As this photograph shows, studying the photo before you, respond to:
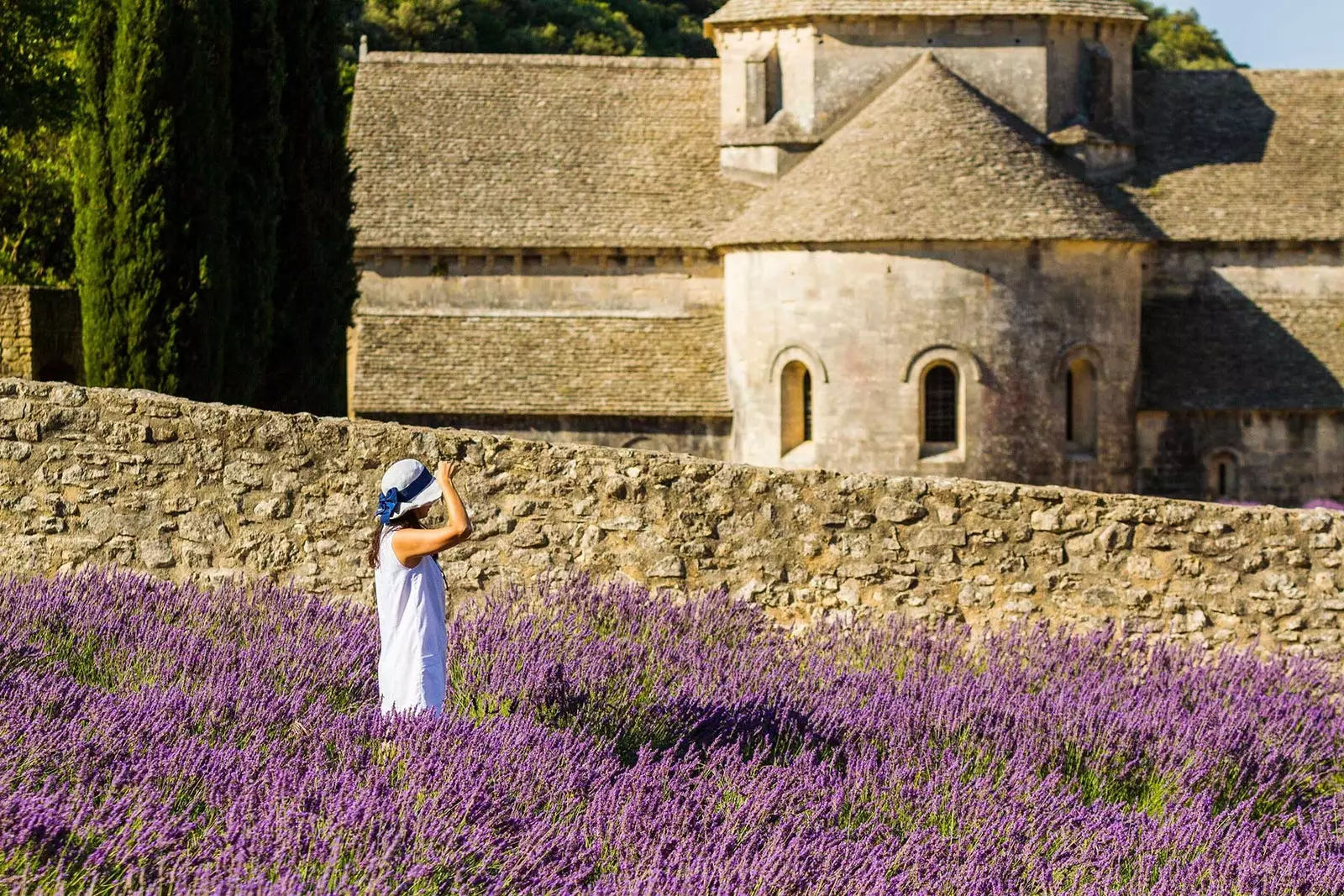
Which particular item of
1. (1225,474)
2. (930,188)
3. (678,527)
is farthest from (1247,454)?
(678,527)

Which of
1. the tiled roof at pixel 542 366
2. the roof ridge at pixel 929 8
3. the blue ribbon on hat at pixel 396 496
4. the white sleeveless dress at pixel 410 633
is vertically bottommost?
the white sleeveless dress at pixel 410 633

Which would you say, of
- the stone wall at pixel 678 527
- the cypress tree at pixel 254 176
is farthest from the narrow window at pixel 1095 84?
the stone wall at pixel 678 527

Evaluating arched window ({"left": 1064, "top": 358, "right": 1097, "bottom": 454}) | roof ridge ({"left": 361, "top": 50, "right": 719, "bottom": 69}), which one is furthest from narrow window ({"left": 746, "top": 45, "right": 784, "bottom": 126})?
arched window ({"left": 1064, "top": 358, "right": 1097, "bottom": 454})

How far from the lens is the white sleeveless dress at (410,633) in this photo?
23.4 feet

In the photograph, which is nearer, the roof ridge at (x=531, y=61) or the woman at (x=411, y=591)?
the woman at (x=411, y=591)

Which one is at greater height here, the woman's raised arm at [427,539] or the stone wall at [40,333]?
the stone wall at [40,333]

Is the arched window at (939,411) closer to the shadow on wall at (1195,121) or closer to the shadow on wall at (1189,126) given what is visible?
the shadow on wall at (1189,126)

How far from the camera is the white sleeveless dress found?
7.12m

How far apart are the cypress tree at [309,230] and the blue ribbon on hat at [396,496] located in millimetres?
12274

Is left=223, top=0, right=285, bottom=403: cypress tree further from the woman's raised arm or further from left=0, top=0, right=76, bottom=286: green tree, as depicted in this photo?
the woman's raised arm

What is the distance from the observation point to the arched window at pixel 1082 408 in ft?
87.9

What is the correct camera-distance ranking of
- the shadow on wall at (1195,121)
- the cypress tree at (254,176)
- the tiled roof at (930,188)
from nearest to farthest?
the cypress tree at (254,176), the tiled roof at (930,188), the shadow on wall at (1195,121)

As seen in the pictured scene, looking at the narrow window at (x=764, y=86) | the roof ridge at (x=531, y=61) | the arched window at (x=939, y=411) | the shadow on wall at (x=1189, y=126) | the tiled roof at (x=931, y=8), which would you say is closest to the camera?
the arched window at (x=939, y=411)

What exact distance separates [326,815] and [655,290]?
23.8 m
